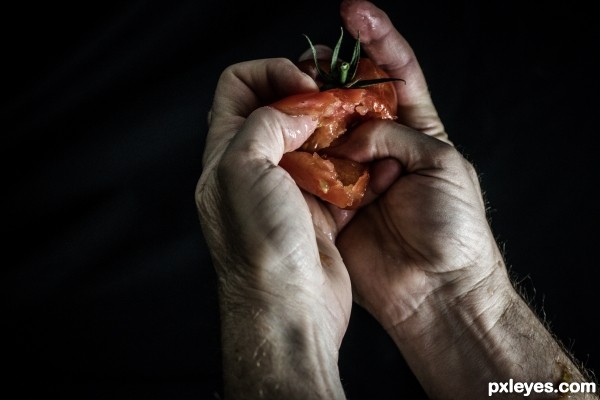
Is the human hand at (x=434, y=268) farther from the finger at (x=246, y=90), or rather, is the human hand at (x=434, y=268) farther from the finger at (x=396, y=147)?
the finger at (x=246, y=90)

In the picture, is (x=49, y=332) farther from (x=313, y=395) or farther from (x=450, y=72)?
(x=450, y=72)

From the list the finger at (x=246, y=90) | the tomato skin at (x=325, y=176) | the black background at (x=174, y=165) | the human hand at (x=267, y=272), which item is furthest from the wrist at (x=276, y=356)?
the black background at (x=174, y=165)

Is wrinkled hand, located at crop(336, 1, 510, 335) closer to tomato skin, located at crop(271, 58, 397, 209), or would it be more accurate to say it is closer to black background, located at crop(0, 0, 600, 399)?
tomato skin, located at crop(271, 58, 397, 209)

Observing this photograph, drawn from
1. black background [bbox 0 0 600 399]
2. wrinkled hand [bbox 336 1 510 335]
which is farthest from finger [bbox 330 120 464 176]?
black background [bbox 0 0 600 399]

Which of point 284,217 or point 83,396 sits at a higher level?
point 284,217

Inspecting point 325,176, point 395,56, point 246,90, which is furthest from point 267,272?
point 395,56

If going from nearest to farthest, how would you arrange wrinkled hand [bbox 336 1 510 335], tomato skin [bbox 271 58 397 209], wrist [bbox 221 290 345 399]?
wrist [bbox 221 290 345 399], tomato skin [bbox 271 58 397 209], wrinkled hand [bbox 336 1 510 335]

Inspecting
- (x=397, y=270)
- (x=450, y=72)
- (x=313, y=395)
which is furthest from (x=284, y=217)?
(x=450, y=72)
